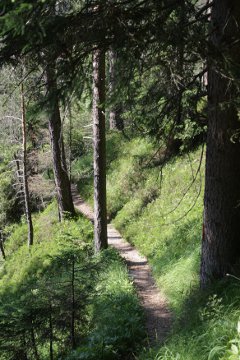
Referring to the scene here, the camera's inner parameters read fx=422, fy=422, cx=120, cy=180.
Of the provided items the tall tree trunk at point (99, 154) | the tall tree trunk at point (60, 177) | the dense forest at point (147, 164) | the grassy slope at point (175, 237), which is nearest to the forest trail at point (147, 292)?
the dense forest at point (147, 164)

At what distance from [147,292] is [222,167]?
15.5ft

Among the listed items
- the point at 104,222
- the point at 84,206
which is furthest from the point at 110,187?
the point at 104,222

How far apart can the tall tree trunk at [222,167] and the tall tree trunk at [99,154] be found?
5.00 meters

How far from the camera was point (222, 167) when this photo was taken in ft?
19.7

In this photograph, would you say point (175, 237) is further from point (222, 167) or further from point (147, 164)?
point (222, 167)

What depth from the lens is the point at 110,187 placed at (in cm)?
2028

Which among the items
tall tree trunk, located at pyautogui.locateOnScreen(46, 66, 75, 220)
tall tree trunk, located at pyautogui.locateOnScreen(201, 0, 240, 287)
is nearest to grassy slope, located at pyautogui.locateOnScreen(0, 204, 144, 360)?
tall tree trunk, located at pyautogui.locateOnScreen(201, 0, 240, 287)

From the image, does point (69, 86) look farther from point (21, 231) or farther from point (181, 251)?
point (21, 231)

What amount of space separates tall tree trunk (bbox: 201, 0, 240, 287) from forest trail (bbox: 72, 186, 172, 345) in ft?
5.02

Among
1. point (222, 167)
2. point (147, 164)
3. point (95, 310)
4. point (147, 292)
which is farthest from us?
point (147, 292)

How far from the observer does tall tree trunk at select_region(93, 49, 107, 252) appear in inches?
425

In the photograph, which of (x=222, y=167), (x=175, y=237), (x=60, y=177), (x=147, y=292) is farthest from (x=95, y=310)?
(x=60, y=177)

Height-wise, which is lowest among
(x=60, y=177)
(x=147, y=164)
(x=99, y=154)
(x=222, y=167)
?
(x=60, y=177)

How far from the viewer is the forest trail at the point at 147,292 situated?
25.3ft
